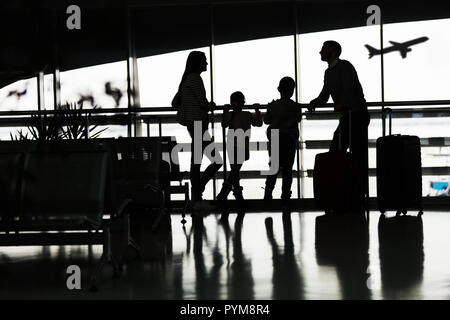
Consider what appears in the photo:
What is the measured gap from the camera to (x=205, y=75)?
1118cm

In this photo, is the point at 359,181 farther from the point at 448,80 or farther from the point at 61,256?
the point at 448,80

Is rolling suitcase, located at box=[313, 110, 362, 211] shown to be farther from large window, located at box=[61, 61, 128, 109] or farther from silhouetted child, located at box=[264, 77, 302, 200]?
large window, located at box=[61, 61, 128, 109]

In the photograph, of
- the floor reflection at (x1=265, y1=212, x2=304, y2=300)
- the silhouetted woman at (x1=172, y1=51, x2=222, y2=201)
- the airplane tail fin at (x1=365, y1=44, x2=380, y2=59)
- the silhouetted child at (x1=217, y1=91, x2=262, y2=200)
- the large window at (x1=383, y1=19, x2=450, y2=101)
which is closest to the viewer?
the floor reflection at (x1=265, y1=212, x2=304, y2=300)

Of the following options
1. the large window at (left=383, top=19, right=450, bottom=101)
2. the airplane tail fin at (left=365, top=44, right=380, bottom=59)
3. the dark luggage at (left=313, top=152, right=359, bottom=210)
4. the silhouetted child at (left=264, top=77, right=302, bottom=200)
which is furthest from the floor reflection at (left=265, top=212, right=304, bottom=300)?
the large window at (left=383, top=19, right=450, bottom=101)

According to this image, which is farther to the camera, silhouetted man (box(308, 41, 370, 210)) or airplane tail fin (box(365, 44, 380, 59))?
airplane tail fin (box(365, 44, 380, 59))

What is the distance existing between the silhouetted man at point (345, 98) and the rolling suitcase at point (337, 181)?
0.10 m

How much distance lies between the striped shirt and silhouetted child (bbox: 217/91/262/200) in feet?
2.51

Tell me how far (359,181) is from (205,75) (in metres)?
5.10

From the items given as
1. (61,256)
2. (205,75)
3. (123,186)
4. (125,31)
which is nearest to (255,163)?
(205,75)

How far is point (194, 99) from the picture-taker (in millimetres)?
6387

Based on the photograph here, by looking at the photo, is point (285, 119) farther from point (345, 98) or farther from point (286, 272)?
point (286, 272)

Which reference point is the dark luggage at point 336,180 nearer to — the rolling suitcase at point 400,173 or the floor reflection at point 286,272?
the rolling suitcase at point 400,173

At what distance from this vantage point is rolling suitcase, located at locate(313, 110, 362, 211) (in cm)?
639

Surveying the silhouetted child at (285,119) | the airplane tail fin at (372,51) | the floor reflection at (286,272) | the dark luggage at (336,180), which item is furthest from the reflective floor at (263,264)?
the airplane tail fin at (372,51)
